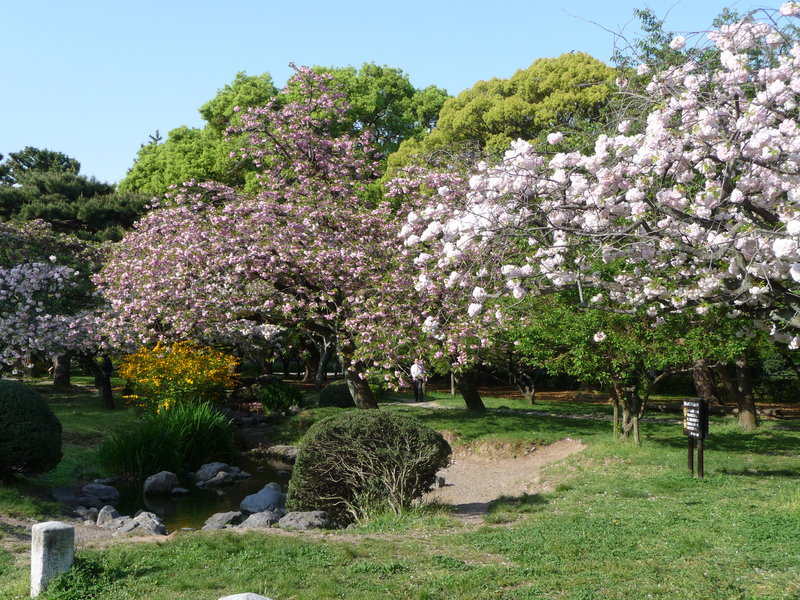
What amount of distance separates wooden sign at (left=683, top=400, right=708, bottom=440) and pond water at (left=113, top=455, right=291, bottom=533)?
25.2 ft

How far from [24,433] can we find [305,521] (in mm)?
5150

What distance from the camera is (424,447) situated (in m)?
10.3

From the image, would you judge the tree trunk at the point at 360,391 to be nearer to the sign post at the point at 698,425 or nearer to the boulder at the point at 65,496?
the boulder at the point at 65,496

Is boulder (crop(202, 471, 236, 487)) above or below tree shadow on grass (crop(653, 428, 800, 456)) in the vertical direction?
below

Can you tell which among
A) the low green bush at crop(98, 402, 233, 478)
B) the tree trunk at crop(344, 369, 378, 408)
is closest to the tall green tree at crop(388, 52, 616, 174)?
the tree trunk at crop(344, 369, 378, 408)

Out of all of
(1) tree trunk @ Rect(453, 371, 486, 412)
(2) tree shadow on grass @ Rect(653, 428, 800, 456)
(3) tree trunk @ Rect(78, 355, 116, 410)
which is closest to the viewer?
(2) tree shadow on grass @ Rect(653, 428, 800, 456)

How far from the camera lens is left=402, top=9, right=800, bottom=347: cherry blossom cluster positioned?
19.4 ft

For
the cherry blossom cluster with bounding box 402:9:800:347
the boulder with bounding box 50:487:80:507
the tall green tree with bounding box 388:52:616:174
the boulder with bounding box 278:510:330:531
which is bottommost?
the boulder with bounding box 50:487:80:507

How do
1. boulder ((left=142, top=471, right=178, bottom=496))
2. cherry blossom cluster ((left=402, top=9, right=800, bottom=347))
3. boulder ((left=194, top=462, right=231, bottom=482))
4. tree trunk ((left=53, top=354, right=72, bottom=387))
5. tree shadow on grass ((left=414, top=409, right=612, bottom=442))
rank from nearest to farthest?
cherry blossom cluster ((left=402, top=9, right=800, bottom=347))
boulder ((left=142, top=471, right=178, bottom=496))
boulder ((left=194, top=462, right=231, bottom=482))
tree shadow on grass ((left=414, top=409, right=612, bottom=442))
tree trunk ((left=53, top=354, right=72, bottom=387))

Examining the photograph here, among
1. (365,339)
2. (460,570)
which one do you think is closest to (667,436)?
(365,339)

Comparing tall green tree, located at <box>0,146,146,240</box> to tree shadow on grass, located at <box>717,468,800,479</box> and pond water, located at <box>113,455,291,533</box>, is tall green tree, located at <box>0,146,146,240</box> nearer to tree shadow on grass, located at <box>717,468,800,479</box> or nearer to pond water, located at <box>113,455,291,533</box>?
pond water, located at <box>113,455,291,533</box>

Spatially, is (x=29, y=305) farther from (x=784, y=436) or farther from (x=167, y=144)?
(x=784, y=436)

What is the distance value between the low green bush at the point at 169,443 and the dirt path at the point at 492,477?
544cm

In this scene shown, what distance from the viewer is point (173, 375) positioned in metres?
19.3
